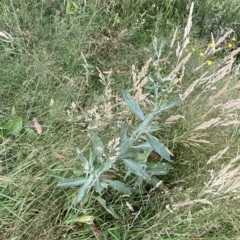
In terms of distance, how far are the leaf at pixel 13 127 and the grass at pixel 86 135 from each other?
3 centimetres

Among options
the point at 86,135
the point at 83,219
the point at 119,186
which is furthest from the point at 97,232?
the point at 86,135

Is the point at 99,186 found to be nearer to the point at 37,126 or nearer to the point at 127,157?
the point at 127,157

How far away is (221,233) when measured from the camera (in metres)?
1.97

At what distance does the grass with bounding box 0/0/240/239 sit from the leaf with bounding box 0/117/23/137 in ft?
0.11

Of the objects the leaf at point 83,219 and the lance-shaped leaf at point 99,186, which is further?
the leaf at point 83,219

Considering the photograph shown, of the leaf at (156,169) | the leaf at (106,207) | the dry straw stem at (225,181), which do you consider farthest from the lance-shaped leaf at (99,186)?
the dry straw stem at (225,181)

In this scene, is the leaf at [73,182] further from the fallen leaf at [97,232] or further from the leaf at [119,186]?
the fallen leaf at [97,232]

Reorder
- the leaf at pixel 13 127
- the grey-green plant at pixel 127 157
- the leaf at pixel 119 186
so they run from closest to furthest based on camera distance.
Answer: the grey-green plant at pixel 127 157 → the leaf at pixel 119 186 → the leaf at pixel 13 127

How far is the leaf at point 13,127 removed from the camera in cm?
202

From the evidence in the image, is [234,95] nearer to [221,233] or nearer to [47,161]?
[221,233]

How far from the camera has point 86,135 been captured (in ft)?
6.73

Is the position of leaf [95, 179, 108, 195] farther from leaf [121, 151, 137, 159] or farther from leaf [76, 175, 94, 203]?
leaf [121, 151, 137, 159]

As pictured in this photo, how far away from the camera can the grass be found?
1832 millimetres

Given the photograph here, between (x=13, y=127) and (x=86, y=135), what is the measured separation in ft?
1.14
